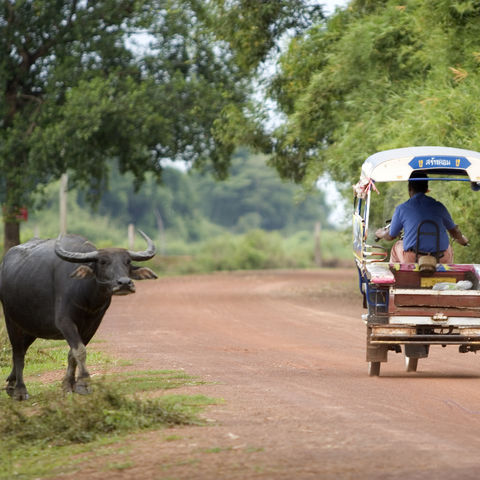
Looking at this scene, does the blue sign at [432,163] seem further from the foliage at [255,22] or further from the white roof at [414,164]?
the foliage at [255,22]

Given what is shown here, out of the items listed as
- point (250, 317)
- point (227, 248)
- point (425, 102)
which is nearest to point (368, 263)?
point (425, 102)

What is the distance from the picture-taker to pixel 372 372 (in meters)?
12.1

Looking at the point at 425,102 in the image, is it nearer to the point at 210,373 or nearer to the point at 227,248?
the point at 210,373

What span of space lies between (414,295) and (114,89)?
20.6 meters

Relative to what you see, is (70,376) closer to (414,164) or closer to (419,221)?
(419,221)

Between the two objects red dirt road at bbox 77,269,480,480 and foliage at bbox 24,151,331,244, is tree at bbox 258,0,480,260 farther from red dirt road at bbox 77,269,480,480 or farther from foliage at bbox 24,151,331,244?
foliage at bbox 24,151,331,244

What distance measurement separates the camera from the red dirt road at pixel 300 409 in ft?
23.3

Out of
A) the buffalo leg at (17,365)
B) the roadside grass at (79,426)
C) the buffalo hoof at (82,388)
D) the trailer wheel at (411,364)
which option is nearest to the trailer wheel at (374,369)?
the trailer wheel at (411,364)

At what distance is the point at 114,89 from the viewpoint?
3111 centimetres

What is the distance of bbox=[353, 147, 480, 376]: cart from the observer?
1180 cm

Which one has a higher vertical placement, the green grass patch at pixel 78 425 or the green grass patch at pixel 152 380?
the green grass patch at pixel 78 425

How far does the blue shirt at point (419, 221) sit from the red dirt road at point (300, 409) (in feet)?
5.04

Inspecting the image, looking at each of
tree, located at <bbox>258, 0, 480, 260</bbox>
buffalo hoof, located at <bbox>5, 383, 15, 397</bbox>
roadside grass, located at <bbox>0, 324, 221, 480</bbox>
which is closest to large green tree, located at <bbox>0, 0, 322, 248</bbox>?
tree, located at <bbox>258, 0, 480, 260</bbox>

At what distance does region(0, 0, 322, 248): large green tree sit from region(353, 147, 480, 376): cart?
53.1 ft
